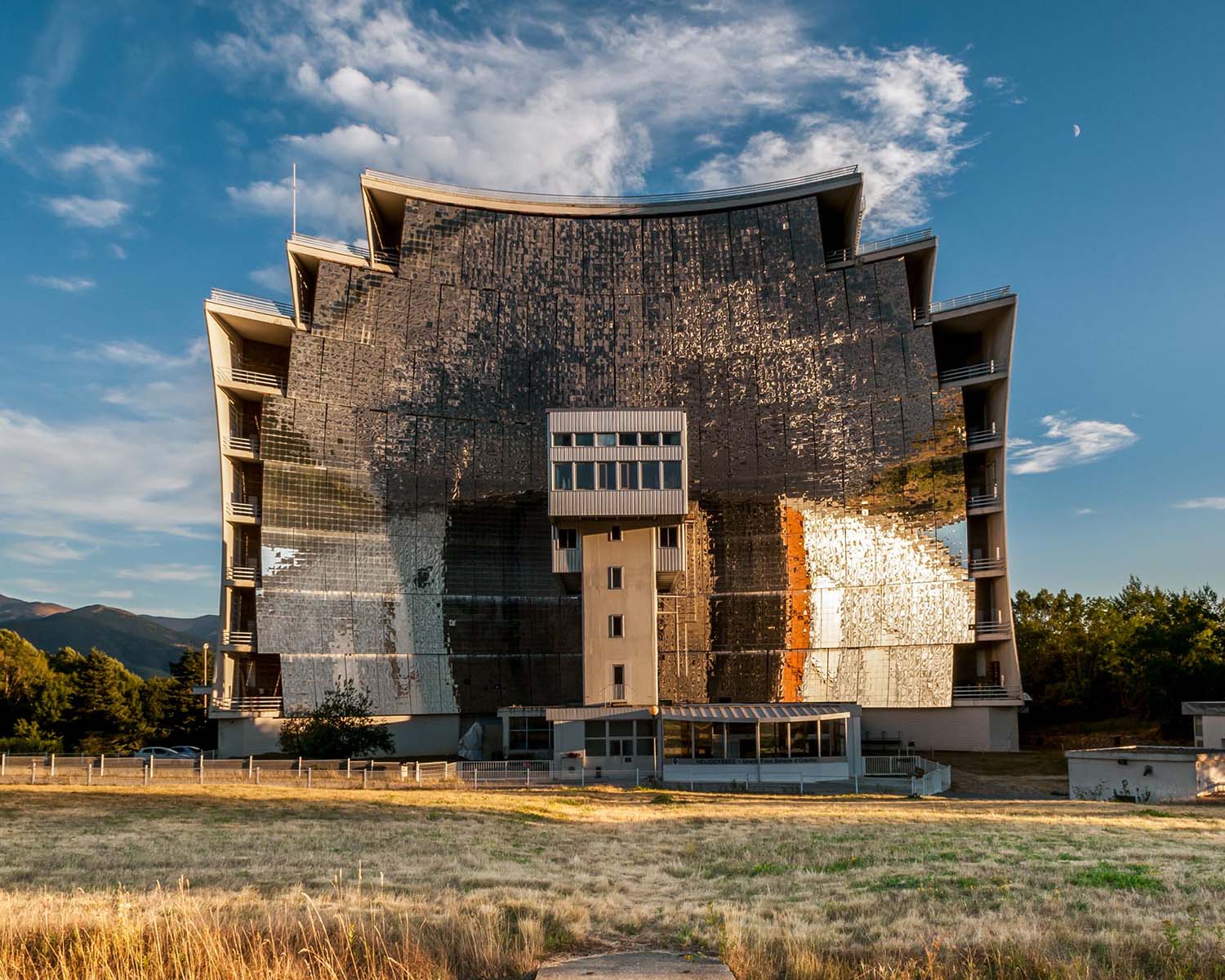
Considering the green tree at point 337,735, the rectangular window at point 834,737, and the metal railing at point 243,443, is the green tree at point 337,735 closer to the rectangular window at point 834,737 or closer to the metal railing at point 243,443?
the metal railing at point 243,443

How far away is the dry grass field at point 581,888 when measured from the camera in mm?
10625

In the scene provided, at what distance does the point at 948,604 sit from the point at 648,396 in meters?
24.1

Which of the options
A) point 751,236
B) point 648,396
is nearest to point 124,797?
point 648,396

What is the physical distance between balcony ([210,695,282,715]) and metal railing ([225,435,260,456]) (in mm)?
15831

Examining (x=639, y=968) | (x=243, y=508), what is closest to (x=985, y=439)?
(x=243, y=508)

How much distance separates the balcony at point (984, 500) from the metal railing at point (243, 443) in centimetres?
4713

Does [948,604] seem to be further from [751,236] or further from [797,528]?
[751,236]

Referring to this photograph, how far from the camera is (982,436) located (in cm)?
6731

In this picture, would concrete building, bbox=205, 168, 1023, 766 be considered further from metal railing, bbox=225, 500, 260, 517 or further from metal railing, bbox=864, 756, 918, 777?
metal railing, bbox=864, 756, 918, 777

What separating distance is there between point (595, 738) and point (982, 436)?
34.4 meters

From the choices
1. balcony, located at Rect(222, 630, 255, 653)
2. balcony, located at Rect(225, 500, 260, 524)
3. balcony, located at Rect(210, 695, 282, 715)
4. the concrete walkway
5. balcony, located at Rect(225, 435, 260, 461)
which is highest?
balcony, located at Rect(225, 435, 260, 461)

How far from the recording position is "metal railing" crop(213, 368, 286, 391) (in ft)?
215

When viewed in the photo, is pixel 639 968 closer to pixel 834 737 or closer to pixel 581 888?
pixel 581 888

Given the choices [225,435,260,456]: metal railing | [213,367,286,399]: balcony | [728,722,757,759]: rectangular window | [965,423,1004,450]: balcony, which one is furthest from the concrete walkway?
[965,423,1004,450]: balcony
